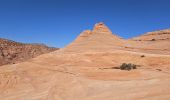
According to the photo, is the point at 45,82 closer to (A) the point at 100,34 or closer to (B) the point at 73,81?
(B) the point at 73,81

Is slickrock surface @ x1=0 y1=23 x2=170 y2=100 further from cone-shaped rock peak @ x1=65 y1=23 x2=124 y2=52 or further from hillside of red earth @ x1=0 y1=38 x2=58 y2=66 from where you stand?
hillside of red earth @ x1=0 y1=38 x2=58 y2=66

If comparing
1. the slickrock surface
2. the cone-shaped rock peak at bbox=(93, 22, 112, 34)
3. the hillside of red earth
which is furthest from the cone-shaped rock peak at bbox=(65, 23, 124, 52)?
the hillside of red earth

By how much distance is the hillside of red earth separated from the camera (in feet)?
285

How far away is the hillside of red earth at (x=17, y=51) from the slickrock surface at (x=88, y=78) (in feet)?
195

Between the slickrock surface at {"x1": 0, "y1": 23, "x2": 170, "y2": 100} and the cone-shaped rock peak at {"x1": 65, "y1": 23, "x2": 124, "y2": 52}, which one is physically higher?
the cone-shaped rock peak at {"x1": 65, "y1": 23, "x2": 124, "y2": 52}

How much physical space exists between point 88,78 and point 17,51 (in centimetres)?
7534

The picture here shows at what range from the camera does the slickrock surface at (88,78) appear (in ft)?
51.2

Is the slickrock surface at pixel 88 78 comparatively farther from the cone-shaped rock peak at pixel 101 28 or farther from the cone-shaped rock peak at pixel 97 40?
the cone-shaped rock peak at pixel 101 28

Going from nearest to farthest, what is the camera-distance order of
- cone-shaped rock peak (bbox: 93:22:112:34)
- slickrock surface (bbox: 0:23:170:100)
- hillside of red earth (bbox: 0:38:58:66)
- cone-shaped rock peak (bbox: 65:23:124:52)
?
slickrock surface (bbox: 0:23:170:100), cone-shaped rock peak (bbox: 65:23:124:52), cone-shaped rock peak (bbox: 93:22:112:34), hillside of red earth (bbox: 0:38:58:66)

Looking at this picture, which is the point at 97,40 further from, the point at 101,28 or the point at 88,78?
the point at 88,78

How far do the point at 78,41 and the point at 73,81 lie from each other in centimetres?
1844

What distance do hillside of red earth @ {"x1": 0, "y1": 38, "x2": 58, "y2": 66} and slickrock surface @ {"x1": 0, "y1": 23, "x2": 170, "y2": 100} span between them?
5954 cm

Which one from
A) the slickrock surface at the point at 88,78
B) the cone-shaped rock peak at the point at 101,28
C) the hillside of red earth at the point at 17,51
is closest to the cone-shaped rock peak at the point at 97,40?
the cone-shaped rock peak at the point at 101,28

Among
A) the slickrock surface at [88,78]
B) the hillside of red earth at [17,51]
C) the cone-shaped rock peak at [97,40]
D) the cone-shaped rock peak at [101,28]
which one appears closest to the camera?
the slickrock surface at [88,78]
